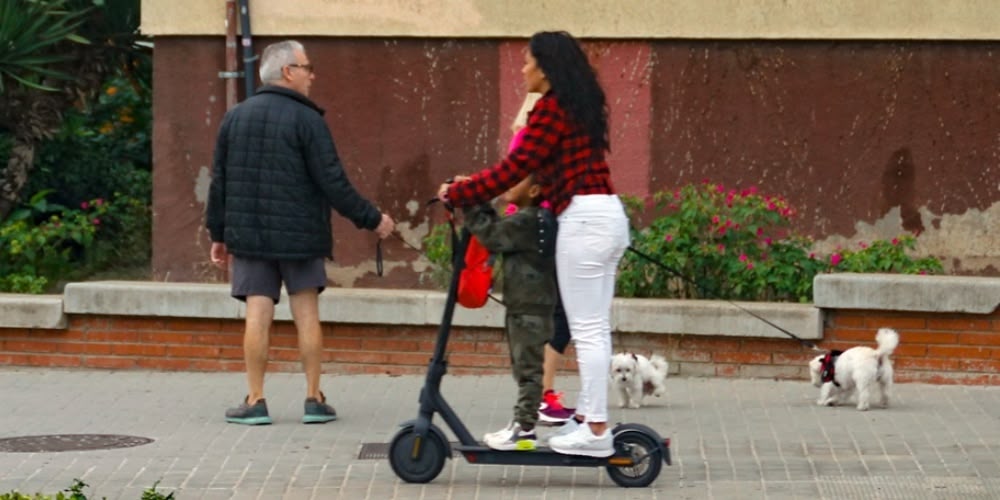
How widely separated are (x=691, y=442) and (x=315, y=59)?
16.8ft

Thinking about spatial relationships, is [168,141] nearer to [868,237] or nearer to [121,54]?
[121,54]

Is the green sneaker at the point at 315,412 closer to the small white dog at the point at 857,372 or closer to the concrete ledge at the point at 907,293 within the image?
the small white dog at the point at 857,372

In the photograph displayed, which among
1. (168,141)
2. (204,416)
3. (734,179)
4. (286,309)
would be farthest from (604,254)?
(168,141)

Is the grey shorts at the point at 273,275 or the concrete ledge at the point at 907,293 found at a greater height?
the grey shorts at the point at 273,275

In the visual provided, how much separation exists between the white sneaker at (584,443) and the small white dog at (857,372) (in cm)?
262

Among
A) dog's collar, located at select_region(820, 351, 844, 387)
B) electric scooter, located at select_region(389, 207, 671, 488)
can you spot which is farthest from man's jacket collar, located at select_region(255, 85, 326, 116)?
dog's collar, located at select_region(820, 351, 844, 387)

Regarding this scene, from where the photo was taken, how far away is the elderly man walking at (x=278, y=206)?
977 cm

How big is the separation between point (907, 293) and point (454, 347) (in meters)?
2.58

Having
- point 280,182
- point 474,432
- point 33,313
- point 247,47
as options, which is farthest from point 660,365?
point 247,47

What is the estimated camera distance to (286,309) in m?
11.8

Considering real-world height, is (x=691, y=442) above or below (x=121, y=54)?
below

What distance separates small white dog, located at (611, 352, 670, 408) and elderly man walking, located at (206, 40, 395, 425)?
150cm

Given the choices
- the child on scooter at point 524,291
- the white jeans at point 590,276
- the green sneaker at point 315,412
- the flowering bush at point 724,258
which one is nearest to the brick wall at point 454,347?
the flowering bush at point 724,258

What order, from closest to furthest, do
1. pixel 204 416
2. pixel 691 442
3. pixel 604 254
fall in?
pixel 604 254 → pixel 691 442 → pixel 204 416
